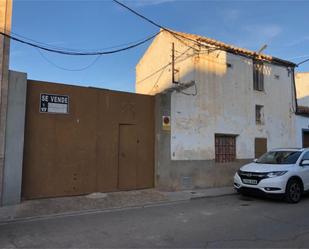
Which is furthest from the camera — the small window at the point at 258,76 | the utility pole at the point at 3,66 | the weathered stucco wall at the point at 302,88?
the weathered stucco wall at the point at 302,88

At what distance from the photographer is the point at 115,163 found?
11508 mm

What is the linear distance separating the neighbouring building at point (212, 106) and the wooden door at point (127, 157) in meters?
0.93

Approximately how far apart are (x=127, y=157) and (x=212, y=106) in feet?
13.9

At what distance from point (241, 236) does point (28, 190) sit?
638cm

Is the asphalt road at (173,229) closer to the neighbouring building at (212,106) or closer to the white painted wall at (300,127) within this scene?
the neighbouring building at (212,106)

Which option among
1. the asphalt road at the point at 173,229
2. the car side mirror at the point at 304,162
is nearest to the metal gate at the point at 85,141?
the asphalt road at the point at 173,229

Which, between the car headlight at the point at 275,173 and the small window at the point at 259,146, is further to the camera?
the small window at the point at 259,146

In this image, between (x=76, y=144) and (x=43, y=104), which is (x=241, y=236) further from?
(x=43, y=104)

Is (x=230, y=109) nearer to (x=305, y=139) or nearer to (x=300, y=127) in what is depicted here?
(x=300, y=127)

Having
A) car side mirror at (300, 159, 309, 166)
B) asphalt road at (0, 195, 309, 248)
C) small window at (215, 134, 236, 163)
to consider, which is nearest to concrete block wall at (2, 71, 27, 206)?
asphalt road at (0, 195, 309, 248)

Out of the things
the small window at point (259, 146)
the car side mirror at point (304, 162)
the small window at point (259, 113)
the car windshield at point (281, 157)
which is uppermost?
the small window at point (259, 113)

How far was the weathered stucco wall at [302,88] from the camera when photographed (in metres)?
24.3

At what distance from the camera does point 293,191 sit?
10211 millimetres

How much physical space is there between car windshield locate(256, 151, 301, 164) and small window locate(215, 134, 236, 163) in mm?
2250
